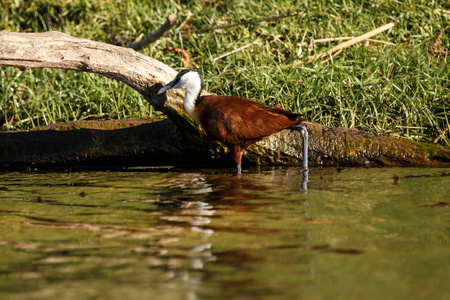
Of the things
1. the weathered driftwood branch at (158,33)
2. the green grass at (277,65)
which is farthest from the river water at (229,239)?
the weathered driftwood branch at (158,33)

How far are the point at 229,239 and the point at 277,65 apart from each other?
423 cm

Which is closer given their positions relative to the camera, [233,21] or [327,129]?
[327,129]

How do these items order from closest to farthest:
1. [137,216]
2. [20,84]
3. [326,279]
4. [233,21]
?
[326,279], [137,216], [20,84], [233,21]

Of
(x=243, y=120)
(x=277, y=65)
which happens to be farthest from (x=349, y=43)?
(x=243, y=120)

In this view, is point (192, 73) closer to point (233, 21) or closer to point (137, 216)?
point (137, 216)

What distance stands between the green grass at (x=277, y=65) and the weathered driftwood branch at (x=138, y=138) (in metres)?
0.65

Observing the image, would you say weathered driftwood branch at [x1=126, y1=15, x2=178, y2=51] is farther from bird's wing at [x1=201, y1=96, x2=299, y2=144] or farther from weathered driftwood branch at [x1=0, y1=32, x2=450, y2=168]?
bird's wing at [x1=201, y1=96, x2=299, y2=144]

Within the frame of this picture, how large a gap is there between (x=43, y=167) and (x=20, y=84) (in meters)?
1.62

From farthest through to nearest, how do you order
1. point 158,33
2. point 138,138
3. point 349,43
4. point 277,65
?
point 349,43, point 158,33, point 277,65, point 138,138

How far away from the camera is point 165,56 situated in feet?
26.9

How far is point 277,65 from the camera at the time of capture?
6.98 metres

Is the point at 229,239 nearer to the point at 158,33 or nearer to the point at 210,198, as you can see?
the point at 210,198

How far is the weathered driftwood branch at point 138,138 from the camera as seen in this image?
219 inches

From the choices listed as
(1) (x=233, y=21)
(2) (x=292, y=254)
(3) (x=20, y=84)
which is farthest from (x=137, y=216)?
(1) (x=233, y=21)
